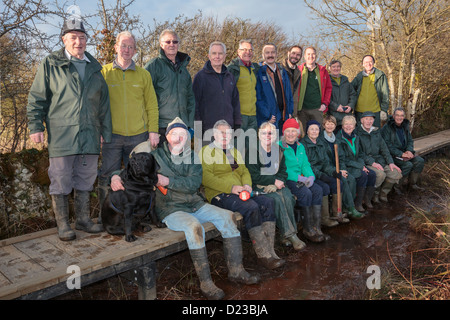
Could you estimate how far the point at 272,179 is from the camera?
4641 mm

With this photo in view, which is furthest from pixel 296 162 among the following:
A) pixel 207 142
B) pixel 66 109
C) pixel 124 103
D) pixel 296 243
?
pixel 66 109

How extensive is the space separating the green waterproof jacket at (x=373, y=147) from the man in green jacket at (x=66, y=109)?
199 inches

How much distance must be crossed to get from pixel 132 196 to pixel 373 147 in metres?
5.17

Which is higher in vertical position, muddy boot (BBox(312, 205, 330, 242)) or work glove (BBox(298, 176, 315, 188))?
work glove (BBox(298, 176, 315, 188))

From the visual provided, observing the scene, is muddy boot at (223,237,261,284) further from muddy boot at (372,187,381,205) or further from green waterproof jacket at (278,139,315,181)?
muddy boot at (372,187,381,205)

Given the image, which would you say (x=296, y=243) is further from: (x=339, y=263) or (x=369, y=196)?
(x=369, y=196)

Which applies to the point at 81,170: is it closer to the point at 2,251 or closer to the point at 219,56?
the point at 2,251

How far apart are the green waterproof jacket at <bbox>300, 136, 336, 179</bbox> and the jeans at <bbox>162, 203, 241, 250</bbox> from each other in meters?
2.21

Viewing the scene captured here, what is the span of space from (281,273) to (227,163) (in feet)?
4.71

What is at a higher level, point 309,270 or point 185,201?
point 185,201

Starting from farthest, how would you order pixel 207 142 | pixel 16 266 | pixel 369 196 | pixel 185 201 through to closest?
pixel 369 196, pixel 207 142, pixel 185 201, pixel 16 266

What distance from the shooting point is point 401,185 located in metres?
7.74

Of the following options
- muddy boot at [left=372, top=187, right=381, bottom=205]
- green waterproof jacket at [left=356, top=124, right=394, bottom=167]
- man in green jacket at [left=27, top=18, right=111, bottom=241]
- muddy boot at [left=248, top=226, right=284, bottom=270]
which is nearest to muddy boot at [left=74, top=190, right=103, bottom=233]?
man in green jacket at [left=27, top=18, right=111, bottom=241]

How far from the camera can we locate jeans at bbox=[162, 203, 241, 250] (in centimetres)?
343
